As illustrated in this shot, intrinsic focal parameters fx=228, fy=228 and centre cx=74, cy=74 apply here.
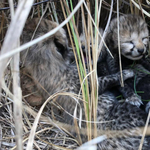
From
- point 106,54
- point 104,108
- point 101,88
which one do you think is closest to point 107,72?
point 106,54

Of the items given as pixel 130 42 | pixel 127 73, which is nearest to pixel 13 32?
pixel 130 42

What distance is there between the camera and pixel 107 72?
2.75 meters

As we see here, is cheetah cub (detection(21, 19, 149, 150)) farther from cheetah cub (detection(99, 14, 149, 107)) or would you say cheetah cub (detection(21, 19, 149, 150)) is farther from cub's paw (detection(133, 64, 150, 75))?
cub's paw (detection(133, 64, 150, 75))

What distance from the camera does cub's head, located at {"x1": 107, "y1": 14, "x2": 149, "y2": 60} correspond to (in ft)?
7.63

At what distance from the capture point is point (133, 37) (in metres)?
2.39

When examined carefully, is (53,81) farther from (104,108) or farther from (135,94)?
(135,94)

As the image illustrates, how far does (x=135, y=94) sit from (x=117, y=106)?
1.01ft

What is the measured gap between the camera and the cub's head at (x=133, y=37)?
232 centimetres

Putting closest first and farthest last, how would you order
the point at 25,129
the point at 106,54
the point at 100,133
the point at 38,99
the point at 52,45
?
the point at 100,133, the point at 25,129, the point at 52,45, the point at 38,99, the point at 106,54

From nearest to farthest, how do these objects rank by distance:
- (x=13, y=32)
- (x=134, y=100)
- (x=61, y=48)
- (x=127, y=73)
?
(x=13, y=32) < (x=134, y=100) < (x=61, y=48) < (x=127, y=73)

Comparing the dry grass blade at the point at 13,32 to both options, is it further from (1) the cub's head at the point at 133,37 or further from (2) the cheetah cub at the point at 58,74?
(1) the cub's head at the point at 133,37

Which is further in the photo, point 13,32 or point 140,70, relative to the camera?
point 140,70

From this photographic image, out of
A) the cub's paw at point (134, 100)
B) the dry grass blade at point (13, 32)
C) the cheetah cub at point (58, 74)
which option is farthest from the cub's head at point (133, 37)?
the dry grass blade at point (13, 32)

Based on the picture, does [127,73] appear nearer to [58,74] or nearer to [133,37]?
[133,37]
